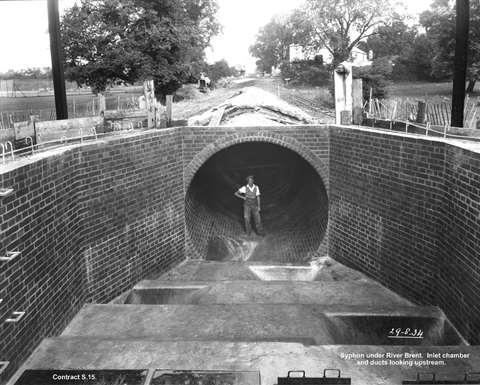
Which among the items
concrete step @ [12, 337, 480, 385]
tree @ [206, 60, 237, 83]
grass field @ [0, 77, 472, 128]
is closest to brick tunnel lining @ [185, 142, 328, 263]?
grass field @ [0, 77, 472, 128]

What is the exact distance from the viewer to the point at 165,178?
898 cm

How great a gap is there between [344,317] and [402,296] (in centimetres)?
152

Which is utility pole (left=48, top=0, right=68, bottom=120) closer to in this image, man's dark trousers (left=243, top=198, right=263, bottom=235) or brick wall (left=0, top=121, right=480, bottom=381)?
brick wall (left=0, top=121, right=480, bottom=381)

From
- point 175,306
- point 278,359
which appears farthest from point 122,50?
point 278,359

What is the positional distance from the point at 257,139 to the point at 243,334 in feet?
15.5

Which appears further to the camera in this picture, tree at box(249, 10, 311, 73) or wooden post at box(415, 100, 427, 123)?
tree at box(249, 10, 311, 73)

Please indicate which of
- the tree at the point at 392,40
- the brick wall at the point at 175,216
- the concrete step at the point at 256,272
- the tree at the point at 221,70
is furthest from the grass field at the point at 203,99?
the tree at the point at 221,70

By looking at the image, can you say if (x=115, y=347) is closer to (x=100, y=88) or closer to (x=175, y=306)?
(x=175, y=306)

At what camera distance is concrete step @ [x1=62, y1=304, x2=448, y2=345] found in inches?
232

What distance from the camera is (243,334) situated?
5797 millimetres

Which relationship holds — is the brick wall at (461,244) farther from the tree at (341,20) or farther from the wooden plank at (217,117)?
the tree at (341,20)

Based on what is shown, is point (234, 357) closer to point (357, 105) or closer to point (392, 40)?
point (357, 105)

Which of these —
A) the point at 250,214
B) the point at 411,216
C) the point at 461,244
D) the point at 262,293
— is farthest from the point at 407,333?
the point at 250,214

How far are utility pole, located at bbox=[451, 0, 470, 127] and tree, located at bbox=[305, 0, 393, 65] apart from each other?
70.6 ft
